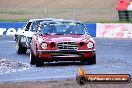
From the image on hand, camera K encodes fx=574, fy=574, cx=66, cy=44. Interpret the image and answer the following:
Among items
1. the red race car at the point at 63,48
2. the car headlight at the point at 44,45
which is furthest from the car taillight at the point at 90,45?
the car headlight at the point at 44,45

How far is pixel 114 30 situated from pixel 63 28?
60.6 ft

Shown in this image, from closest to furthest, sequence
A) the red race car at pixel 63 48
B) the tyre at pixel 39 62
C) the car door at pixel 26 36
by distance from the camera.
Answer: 1. the red race car at pixel 63 48
2. the tyre at pixel 39 62
3. the car door at pixel 26 36

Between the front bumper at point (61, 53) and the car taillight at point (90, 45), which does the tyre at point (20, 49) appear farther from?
the car taillight at point (90, 45)

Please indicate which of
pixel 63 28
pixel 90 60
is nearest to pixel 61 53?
pixel 90 60

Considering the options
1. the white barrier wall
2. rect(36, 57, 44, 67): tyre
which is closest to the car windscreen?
rect(36, 57, 44, 67): tyre

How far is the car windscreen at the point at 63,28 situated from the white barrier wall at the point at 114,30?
17.8 m

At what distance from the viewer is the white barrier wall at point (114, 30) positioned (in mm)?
35406

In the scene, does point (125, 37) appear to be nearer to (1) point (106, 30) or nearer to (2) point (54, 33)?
(1) point (106, 30)

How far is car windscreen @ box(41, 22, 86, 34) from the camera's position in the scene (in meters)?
17.3

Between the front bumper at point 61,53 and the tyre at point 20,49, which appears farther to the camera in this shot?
the tyre at point 20,49

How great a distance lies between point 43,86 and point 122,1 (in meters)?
33.9

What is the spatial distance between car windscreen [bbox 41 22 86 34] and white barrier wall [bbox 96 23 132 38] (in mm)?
17798

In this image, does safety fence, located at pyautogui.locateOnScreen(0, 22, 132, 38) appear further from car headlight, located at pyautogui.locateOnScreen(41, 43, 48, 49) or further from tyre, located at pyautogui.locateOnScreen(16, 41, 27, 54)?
car headlight, located at pyautogui.locateOnScreen(41, 43, 48, 49)

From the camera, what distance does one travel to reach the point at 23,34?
68.1 feet
